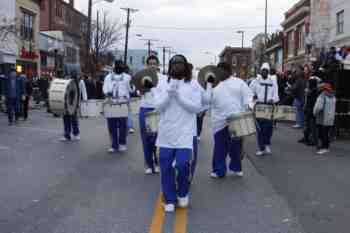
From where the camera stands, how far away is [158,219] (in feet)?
19.9

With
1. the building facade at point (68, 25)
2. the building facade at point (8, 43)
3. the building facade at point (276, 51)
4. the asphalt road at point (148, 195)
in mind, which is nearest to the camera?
the asphalt road at point (148, 195)

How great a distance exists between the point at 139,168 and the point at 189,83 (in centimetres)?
336

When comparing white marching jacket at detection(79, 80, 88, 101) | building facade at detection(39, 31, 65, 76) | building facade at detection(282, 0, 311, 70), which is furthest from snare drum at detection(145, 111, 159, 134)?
building facade at detection(39, 31, 65, 76)

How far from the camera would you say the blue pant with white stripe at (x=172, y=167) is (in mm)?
6453

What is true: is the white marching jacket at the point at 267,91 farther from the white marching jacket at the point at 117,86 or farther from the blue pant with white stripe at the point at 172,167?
the blue pant with white stripe at the point at 172,167

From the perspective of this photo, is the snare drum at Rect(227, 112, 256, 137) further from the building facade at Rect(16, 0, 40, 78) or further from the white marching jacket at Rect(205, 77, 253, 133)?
the building facade at Rect(16, 0, 40, 78)

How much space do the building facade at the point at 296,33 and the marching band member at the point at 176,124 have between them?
36172 millimetres

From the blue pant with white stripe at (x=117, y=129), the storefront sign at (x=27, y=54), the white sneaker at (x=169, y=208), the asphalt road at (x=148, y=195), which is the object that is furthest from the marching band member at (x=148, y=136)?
the storefront sign at (x=27, y=54)

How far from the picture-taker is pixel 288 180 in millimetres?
8617

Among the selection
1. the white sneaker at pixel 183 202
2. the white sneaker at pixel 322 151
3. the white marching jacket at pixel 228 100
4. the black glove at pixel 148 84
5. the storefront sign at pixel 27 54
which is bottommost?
the white sneaker at pixel 322 151

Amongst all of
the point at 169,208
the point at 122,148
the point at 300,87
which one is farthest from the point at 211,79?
the point at 300,87

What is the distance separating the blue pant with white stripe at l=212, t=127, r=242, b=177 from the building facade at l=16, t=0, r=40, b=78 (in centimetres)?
3162

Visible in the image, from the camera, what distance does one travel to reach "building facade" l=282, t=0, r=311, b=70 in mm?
43688

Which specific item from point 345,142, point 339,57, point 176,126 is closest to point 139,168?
point 176,126
